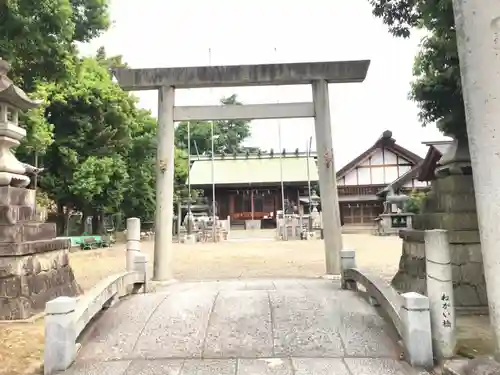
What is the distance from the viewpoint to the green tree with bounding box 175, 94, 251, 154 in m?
49.9

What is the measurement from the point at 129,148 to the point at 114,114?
4.14 m

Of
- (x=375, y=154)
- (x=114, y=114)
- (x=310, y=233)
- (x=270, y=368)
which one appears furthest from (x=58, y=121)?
(x=375, y=154)

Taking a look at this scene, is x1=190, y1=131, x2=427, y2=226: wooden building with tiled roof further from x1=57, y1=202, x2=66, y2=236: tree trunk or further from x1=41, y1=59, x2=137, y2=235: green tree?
x1=41, y1=59, x2=137, y2=235: green tree

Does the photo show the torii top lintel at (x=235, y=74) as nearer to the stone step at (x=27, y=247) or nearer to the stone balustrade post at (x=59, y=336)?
the stone step at (x=27, y=247)

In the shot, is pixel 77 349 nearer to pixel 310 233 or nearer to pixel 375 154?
pixel 310 233

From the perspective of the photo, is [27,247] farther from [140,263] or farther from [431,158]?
[431,158]

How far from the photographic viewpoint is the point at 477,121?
3.73 meters

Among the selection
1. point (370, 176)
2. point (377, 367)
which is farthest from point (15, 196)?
point (370, 176)

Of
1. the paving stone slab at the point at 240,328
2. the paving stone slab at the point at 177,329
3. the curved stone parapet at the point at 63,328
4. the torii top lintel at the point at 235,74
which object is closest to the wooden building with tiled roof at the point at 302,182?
the torii top lintel at the point at 235,74

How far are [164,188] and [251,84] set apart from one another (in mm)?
2836

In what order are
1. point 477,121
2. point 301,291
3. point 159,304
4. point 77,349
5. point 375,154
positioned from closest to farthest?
1. point 477,121
2. point 77,349
3. point 159,304
4. point 301,291
5. point 375,154

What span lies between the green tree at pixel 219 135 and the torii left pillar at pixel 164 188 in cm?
3988

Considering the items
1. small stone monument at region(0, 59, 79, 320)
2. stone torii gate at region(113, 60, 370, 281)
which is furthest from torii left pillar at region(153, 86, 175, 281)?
small stone monument at region(0, 59, 79, 320)

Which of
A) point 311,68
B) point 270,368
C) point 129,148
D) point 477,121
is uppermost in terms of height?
point 129,148
